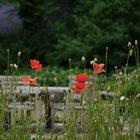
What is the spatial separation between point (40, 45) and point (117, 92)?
11593 mm

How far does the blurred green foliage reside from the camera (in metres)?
14.0

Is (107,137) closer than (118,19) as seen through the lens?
Yes

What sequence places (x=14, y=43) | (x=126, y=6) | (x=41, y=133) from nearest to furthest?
1. (x=41, y=133)
2. (x=126, y=6)
3. (x=14, y=43)

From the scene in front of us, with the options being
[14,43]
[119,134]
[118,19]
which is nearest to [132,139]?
[119,134]

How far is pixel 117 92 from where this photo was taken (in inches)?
150

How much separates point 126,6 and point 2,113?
10774 millimetres

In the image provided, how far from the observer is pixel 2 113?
3730 mm

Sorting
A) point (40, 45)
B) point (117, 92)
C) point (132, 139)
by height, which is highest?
point (40, 45)

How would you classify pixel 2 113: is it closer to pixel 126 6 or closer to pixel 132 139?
pixel 132 139

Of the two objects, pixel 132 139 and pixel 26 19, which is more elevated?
pixel 26 19

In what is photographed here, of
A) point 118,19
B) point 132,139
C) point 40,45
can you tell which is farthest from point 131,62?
point 132,139

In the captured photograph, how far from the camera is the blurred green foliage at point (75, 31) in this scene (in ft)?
45.8

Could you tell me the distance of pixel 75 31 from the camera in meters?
14.9

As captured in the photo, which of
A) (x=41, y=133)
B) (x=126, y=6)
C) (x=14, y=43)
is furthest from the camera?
(x=14, y=43)
